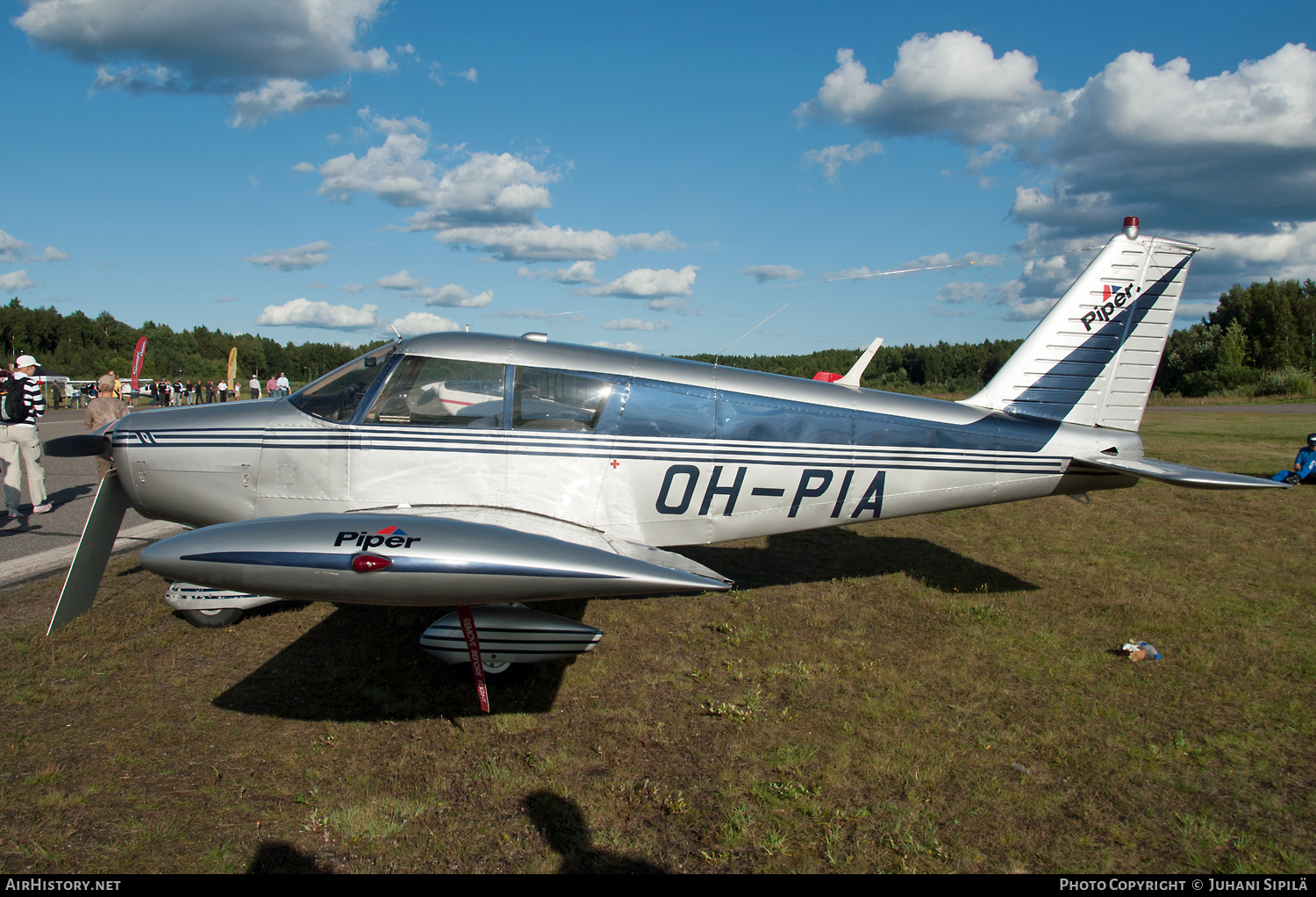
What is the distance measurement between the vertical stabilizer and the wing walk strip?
72 cm

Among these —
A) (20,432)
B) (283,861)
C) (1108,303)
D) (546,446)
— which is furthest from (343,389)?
(20,432)

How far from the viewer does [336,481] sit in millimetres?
4656

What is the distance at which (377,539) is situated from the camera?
3467 millimetres

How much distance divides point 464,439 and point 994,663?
4.13 meters

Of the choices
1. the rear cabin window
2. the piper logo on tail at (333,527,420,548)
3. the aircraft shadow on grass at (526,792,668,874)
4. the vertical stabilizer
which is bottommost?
the aircraft shadow on grass at (526,792,668,874)

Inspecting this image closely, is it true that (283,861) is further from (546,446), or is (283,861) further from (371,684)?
(546,446)

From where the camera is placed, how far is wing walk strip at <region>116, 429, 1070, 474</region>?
463 cm

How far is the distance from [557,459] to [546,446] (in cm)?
12

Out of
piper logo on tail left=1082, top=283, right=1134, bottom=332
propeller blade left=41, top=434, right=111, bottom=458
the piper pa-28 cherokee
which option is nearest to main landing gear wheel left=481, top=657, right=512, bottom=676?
the piper pa-28 cherokee

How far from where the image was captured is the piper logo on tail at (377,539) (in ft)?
11.3

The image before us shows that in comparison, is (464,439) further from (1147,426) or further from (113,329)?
(113,329)

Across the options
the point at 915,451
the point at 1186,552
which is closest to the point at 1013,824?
the point at 915,451

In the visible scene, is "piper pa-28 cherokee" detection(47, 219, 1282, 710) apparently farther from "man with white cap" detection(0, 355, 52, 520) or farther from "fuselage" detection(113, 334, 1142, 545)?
"man with white cap" detection(0, 355, 52, 520)

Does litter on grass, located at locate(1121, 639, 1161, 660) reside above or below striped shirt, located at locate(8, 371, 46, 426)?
below
